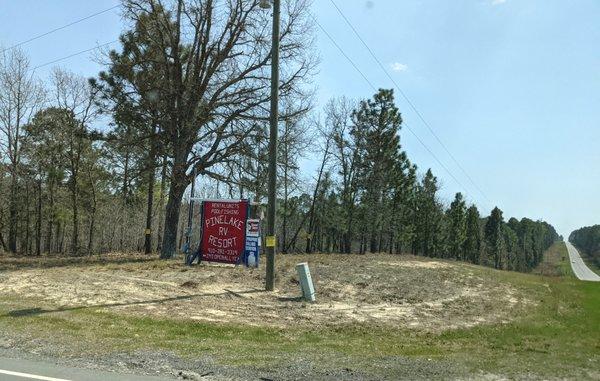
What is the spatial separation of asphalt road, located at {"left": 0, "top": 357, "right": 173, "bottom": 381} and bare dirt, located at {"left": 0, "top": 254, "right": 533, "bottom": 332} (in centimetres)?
472

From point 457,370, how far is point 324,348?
2597 mm

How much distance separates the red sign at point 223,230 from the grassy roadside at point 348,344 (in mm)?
9390

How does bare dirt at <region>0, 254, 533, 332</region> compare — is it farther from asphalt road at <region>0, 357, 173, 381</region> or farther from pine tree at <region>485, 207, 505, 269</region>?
pine tree at <region>485, 207, 505, 269</region>

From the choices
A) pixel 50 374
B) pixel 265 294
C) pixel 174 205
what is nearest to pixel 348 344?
pixel 50 374

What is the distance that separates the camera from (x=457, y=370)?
26.7 feet

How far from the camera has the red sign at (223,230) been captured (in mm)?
22188

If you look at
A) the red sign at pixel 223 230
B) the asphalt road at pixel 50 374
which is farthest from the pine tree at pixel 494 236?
the asphalt road at pixel 50 374

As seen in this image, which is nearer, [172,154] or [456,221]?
[172,154]

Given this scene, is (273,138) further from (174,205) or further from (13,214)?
(13,214)

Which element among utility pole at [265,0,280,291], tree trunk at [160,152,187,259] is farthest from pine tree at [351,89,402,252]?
utility pole at [265,0,280,291]

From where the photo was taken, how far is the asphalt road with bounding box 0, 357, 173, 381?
24.0 ft

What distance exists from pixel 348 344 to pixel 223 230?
1289cm

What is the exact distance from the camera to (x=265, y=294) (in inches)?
662

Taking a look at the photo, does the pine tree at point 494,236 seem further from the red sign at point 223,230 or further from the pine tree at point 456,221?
the red sign at point 223,230
